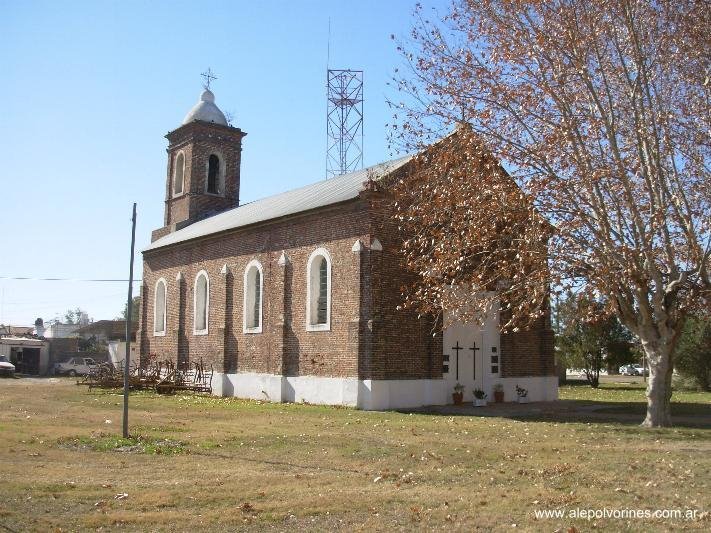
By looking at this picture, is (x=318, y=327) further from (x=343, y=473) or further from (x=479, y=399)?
(x=343, y=473)

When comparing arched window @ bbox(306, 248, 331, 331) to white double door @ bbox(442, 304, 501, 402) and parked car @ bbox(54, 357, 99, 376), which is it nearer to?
white double door @ bbox(442, 304, 501, 402)

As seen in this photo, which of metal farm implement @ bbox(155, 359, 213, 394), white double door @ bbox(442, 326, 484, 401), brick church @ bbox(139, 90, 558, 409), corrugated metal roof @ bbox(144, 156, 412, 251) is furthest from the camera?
metal farm implement @ bbox(155, 359, 213, 394)

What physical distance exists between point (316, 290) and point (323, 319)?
3.09 feet

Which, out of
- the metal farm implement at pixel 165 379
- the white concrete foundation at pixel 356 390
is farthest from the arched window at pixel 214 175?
the white concrete foundation at pixel 356 390

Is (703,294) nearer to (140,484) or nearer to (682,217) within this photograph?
(682,217)

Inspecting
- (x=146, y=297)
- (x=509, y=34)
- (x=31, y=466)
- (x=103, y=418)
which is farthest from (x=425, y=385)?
(x=146, y=297)

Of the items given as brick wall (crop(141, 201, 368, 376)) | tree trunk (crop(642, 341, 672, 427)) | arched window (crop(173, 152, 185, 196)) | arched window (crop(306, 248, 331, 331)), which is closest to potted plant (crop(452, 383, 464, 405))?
brick wall (crop(141, 201, 368, 376))

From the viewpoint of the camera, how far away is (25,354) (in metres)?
49.9

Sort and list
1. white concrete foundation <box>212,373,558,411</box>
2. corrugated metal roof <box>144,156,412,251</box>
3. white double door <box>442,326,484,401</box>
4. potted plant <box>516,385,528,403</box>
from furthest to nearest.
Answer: potted plant <box>516,385,528,403</box> < corrugated metal roof <box>144,156,412,251</box> < white double door <box>442,326,484,401</box> < white concrete foundation <box>212,373,558,411</box>

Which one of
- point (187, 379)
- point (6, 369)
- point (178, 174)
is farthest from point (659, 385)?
point (6, 369)

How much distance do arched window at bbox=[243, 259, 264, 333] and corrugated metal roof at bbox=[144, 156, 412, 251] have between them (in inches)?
66.8

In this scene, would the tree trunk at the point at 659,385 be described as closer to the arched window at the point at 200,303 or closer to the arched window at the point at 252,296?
the arched window at the point at 252,296

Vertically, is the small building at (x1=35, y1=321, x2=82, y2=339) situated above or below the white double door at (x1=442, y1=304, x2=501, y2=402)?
above

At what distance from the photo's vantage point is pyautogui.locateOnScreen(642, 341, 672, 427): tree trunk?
15438 mm
